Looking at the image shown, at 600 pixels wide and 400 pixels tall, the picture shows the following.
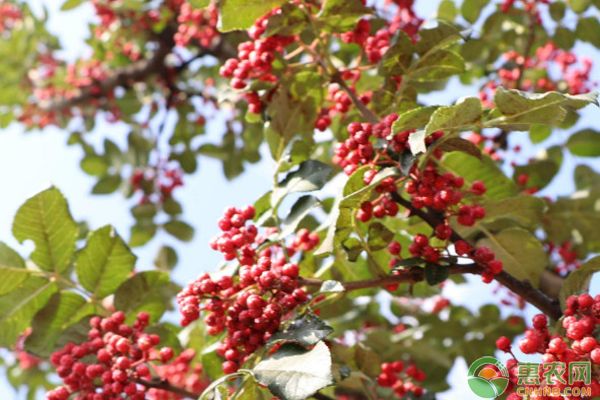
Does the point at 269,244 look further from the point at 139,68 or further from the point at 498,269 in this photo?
the point at 139,68

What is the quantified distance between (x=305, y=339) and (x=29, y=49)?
4362 millimetres

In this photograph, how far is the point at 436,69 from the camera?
1.95m

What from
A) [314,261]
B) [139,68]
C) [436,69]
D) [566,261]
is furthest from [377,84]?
[139,68]

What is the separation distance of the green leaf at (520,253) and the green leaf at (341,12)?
28.7 inches

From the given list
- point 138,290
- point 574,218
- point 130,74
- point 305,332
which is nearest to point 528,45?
point 574,218

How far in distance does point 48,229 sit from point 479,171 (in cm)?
131

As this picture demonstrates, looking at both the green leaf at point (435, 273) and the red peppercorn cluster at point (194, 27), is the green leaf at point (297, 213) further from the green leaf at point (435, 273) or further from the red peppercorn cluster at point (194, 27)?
the red peppercorn cluster at point (194, 27)

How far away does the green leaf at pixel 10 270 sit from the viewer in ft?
6.77

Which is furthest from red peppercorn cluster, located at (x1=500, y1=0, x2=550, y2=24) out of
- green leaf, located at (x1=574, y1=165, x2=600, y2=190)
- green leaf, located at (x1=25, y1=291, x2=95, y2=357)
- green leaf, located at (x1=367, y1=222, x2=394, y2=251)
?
green leaf, located at (x1=25, y1=291, x2=95, y2=357)

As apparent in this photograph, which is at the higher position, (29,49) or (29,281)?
(29,49)

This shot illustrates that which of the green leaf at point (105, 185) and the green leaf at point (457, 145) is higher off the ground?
the green leaf at point (105, 185)

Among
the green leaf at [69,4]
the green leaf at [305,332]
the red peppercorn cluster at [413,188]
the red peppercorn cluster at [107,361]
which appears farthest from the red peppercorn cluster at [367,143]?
the green leaf at [69,4]

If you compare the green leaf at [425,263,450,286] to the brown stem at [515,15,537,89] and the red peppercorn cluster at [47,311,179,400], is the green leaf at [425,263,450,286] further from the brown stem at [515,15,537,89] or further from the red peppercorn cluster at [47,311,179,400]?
the brown stem at [515,15,537,89]

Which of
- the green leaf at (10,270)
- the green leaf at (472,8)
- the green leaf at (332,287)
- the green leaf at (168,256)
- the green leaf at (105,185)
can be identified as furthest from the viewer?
the green leaf at (105,185)
